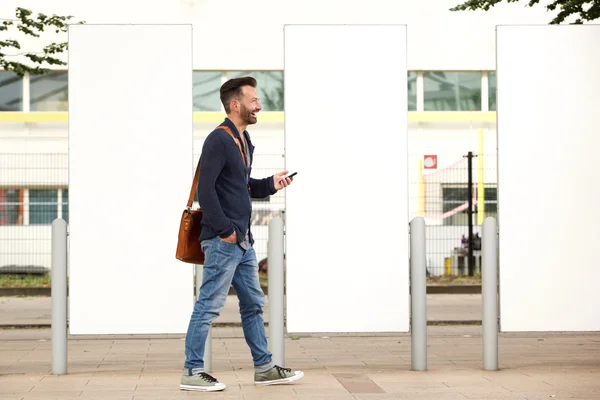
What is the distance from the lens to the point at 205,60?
26.8 m

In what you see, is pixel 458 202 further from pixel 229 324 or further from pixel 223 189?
pixel 223 189

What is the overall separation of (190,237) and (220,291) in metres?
0.39

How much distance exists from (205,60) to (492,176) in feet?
27.8

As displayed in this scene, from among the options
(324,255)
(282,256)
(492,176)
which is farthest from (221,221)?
(492,176)

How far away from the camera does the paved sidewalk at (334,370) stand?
7387 mm

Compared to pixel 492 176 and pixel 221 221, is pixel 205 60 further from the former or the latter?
pixel 221 221

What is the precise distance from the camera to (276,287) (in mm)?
8211

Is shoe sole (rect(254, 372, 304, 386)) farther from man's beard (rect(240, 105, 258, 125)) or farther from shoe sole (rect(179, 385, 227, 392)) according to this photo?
man's beard (rect(240, 105, 258, 125))

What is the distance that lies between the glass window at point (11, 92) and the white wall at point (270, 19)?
0.87 m

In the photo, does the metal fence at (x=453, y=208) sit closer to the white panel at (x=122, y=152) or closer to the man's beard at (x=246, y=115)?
the white panel at (x=122, y=152)

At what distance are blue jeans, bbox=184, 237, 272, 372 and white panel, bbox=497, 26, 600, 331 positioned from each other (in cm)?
208

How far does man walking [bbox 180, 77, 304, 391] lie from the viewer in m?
7.37

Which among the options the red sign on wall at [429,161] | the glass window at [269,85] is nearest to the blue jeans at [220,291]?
the red sign on wall at [429,161]

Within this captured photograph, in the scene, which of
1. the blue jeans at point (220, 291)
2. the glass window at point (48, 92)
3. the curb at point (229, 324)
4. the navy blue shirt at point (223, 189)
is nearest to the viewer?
the navy blue shirt at point (223, 189)
